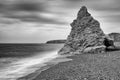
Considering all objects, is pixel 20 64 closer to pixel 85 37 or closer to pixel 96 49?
pixel 96 49

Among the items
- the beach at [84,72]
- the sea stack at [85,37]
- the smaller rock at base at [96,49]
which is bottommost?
the beach at [84,72]

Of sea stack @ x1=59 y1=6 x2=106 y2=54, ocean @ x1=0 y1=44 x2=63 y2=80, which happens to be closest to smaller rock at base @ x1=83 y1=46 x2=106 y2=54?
sea stack @ x1=59 y1=6 x2=106 y2=54

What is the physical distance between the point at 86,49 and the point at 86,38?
5405 mm

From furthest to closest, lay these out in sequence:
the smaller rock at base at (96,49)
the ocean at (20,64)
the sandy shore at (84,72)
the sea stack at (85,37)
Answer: the sea stack at (85,37) < the smaller rock at base at (96,49) < the ocean at (20,64) < the sandy shore at (84,72)

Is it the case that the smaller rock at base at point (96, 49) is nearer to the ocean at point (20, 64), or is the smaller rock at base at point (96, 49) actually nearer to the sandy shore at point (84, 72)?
the ocean at point (20, 64)

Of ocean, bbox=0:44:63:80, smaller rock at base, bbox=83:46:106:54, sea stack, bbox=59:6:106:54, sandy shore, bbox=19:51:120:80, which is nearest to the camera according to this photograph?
sandy shore, bbox=19:51:120:80

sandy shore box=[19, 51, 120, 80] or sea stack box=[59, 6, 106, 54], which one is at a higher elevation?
sea stack box=[59, 6, 106, 54]

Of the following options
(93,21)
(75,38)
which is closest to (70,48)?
(75,38)

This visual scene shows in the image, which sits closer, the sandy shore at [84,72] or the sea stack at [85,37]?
the sandy shore at [84,72]

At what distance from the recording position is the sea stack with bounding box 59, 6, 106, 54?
49.0 m

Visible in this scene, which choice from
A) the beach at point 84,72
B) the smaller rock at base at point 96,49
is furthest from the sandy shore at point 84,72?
the smaller rock at base at point 96,49

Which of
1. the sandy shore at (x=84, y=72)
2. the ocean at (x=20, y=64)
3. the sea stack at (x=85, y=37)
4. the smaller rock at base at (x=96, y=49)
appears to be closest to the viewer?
the sandy shore at (x=84, y=72)

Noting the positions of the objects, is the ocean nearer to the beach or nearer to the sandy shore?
the beach

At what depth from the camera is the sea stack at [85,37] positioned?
49.0 metres
